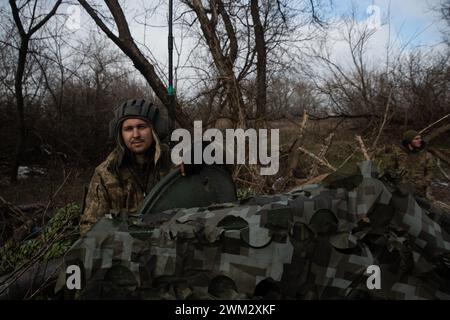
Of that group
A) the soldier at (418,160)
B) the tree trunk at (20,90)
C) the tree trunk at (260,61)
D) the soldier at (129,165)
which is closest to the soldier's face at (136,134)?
the soldier at (129,165)

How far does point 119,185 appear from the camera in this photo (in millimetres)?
2805

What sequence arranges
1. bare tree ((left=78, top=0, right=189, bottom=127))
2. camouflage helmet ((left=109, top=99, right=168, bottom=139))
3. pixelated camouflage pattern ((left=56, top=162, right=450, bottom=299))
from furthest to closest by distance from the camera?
bare tree ((left=78, top=0, right=189, bottom=127)) → camouflage helmet ((left=109, top=99, right=168, bottom=139)) → pixelated camouflage pattern ((left=56, top=162, right=450, bottom=299))

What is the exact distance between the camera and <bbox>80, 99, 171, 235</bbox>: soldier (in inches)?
105

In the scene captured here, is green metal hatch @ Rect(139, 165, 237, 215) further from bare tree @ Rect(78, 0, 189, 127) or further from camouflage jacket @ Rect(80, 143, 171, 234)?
bare tree @ Rect(78, 0, 189, 127)

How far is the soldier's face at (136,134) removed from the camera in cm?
266

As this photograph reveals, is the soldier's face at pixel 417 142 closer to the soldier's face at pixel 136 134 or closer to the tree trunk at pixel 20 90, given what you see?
the soldier's face at pixel 136 134

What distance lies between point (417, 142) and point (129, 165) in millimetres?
4986

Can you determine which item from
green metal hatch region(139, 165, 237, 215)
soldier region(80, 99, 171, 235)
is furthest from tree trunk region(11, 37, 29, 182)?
green metal hatch region(139, 165, 237, 215)

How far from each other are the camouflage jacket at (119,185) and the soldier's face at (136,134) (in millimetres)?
110

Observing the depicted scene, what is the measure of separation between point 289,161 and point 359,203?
12.8 ft

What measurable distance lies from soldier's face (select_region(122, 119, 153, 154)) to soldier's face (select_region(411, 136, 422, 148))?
4871mm

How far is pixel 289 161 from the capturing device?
5.58 metres

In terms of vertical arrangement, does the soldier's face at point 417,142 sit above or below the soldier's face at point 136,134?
above
